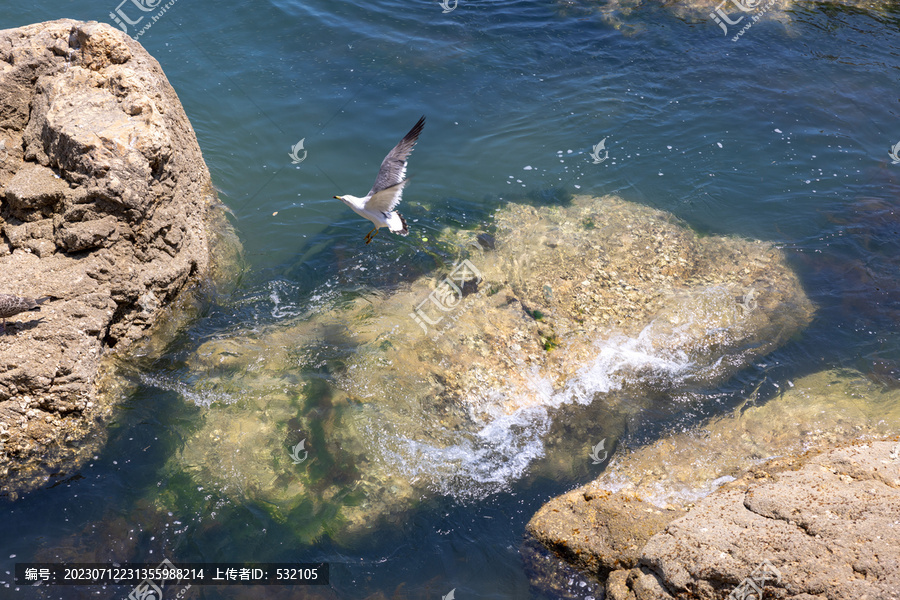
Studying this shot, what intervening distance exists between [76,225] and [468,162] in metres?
5.93

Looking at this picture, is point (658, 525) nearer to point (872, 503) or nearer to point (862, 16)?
point (872, 503)

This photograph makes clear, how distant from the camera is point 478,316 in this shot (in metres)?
7.04

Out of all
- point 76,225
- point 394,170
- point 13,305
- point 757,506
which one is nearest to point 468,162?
point 394,170

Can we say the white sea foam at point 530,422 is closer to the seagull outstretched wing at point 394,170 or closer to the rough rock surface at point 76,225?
the seagull outstretched wing at point 394,170

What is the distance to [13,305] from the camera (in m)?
5.02

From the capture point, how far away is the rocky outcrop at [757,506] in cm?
396

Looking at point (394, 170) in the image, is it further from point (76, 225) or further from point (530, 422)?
point (76, 225)

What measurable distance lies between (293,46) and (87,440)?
8890 mm

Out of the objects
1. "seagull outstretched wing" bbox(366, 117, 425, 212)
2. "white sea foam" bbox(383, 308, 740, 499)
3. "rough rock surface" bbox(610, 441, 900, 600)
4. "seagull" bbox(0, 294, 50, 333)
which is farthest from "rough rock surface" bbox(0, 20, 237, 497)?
"rough rock surface" bbox(610, 441, 900, 600)

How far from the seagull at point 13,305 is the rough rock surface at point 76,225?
17 centimetres

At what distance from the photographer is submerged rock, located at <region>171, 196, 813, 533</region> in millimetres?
5586

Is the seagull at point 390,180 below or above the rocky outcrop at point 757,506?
above

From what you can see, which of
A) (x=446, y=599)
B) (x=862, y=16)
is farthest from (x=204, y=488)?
(x=862, y=16)

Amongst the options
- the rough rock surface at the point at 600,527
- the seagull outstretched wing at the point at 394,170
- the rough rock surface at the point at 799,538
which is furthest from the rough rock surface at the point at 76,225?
the rough rock surface at the point at 799,538
